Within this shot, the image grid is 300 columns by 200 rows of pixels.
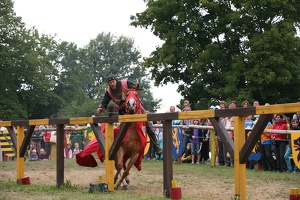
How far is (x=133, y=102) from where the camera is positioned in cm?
1154

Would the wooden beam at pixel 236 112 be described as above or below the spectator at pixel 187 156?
above

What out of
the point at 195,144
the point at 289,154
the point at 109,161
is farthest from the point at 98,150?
the point at 195,144

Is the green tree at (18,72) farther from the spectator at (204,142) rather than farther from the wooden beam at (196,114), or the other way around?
the wooden beam at (196,114)

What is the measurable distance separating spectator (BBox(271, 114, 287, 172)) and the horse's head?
4.81 meters

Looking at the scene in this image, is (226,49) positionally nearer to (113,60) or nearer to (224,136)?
(224,136)

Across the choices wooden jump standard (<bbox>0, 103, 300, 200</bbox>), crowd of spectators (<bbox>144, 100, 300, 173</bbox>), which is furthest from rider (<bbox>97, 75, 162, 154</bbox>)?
crowd of spectators (<bbox>144, 100, 300, 173</bbox>)

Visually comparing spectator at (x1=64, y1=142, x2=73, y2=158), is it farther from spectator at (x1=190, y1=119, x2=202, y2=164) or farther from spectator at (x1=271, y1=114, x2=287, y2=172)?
spectator at (x1=271, y1=114, x2=287, y2=172)

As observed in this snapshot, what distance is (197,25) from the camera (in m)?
36.8

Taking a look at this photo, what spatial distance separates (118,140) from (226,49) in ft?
89.2

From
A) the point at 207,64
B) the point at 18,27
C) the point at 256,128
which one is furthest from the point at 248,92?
the point at 18,27

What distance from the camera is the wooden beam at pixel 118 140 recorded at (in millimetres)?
10797

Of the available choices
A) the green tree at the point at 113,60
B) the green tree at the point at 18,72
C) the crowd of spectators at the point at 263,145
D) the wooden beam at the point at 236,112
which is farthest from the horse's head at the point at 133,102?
the green tree at the point at 113,60

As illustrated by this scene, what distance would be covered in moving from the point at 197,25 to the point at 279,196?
1069 inches

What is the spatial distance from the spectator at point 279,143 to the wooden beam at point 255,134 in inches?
281
